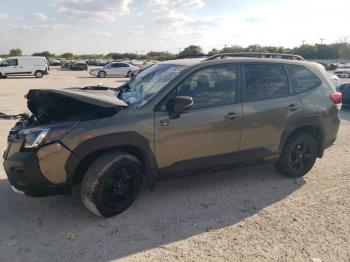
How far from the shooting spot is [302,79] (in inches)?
188

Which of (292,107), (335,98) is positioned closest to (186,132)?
(292,107)

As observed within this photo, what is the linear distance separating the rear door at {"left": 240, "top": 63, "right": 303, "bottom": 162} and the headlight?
7.28ft

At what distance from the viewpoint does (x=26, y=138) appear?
3.31 m

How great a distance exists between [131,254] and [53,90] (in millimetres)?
1926

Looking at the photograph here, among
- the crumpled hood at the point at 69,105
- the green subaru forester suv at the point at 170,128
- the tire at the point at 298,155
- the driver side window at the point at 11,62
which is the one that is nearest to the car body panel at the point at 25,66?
the driver side window at the point at 11,62

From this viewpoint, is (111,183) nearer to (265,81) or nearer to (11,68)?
(265,81)

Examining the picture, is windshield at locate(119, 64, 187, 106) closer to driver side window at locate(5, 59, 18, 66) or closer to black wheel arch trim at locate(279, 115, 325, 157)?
black wheel arch trim at locate(279, 115, 325, 157)

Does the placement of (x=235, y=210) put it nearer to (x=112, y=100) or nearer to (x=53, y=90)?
(x=112, y=100)

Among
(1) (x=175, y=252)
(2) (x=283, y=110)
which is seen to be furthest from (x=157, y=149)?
(2) (x=283, y=110)

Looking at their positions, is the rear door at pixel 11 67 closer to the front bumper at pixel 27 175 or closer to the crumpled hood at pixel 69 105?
the crumpled hood at pixel 69 105

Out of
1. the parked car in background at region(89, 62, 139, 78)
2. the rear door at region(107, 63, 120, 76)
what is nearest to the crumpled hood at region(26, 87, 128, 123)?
the parked car in background at region(89, 62, 139, 78)

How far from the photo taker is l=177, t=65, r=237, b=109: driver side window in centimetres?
391

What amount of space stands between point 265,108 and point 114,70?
1125 inches

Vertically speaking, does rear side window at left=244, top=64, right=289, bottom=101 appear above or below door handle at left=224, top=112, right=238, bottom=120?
above
